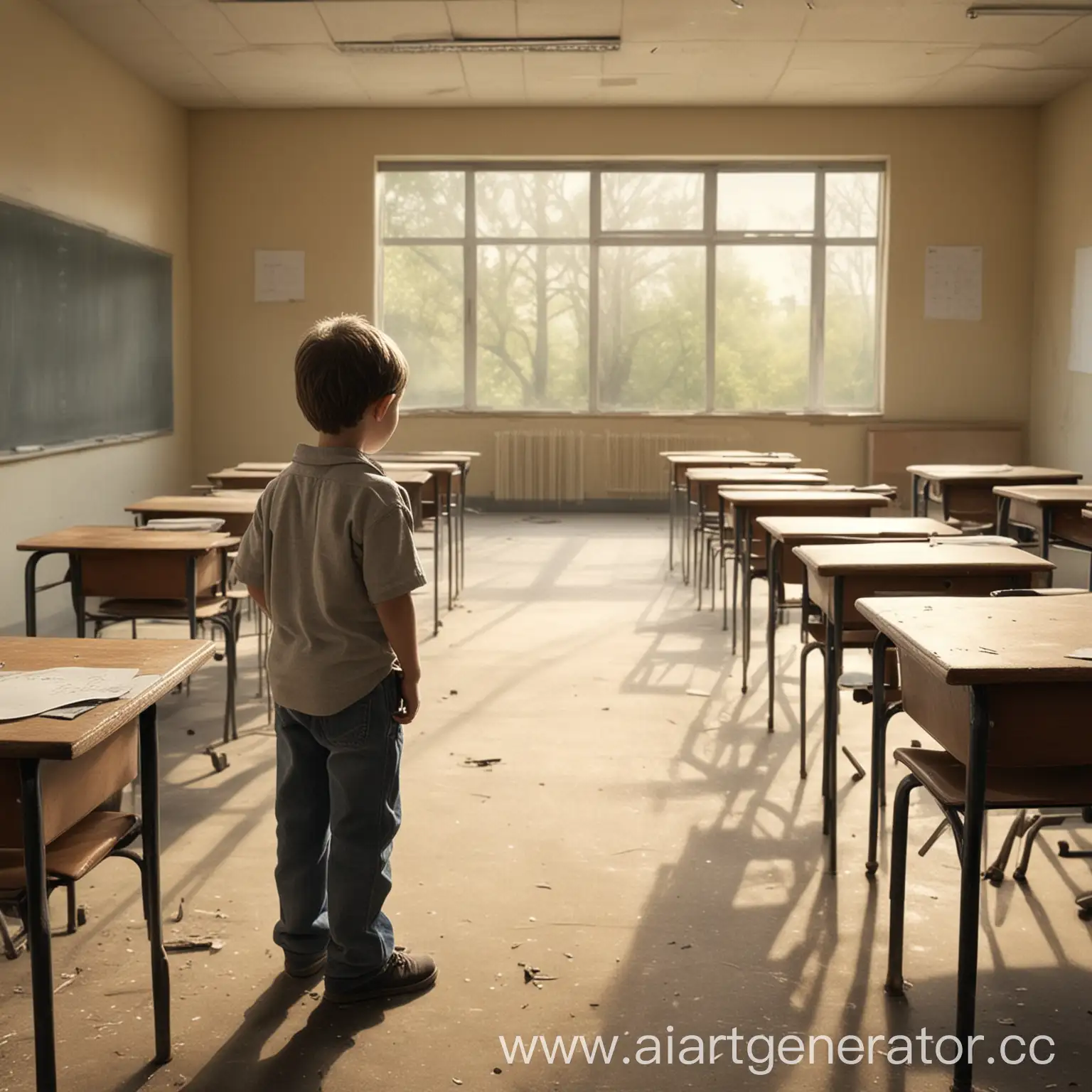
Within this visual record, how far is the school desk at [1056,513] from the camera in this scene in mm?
5066

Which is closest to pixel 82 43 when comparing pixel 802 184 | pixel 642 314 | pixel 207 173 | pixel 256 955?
pixel 207 173

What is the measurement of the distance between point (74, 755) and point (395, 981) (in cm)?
94

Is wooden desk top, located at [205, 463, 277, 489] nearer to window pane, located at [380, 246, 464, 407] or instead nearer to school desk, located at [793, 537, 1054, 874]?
school desk, located at [793, 537, 1054, 874]

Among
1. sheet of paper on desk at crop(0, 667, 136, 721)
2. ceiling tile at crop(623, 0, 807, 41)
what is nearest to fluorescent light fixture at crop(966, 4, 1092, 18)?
ceiling tile at crop(623, 0, 807, 41)

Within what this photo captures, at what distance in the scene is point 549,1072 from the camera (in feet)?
6.43

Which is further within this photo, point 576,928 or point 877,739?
point 877,739

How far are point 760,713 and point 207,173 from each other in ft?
25.8

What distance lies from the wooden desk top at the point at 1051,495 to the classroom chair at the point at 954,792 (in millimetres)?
3125

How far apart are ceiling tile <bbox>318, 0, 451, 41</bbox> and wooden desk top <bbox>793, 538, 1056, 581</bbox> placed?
5.52 m

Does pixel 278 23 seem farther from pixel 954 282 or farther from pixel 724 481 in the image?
pixel 954 282

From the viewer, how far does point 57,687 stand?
1.69 m

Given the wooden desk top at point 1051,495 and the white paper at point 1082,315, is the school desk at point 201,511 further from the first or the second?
the white paper at point 1082,315

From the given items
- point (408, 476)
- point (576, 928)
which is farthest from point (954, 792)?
point (408, 476)

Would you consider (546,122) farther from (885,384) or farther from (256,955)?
(256,955)
